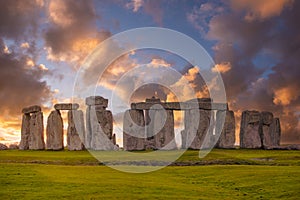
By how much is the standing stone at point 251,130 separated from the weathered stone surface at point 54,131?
24.0 meters

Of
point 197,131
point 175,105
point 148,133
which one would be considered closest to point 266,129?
point 197,131

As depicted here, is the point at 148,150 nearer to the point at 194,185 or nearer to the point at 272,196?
the point at 194,185

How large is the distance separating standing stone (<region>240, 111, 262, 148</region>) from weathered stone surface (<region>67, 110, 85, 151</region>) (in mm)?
21220

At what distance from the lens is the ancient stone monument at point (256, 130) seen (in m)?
60.4

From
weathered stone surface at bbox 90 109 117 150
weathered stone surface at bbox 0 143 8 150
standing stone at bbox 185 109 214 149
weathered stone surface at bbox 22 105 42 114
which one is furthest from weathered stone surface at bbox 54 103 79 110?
standing stone at bbox 185 109 214 149

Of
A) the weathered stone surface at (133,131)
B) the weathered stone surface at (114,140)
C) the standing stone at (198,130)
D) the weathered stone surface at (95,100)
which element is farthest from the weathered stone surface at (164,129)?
the weathered stone surface at (95,100)

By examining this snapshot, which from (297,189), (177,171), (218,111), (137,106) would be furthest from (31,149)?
(297,189)

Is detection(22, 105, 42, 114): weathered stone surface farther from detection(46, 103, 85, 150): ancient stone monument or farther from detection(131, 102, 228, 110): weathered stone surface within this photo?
detection(131, 102, 228, 110): weathered stone surface

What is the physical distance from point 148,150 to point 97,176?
27243 mm

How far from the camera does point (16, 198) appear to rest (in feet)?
73.6

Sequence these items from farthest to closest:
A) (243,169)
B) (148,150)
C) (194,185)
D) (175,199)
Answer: (148,150)
(243,169)
(194,185)
(175,199)

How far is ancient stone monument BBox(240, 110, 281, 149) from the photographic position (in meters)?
60.4

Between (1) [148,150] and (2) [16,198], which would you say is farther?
(1) [148,150]

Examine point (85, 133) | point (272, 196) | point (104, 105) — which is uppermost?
point (104, 105)
